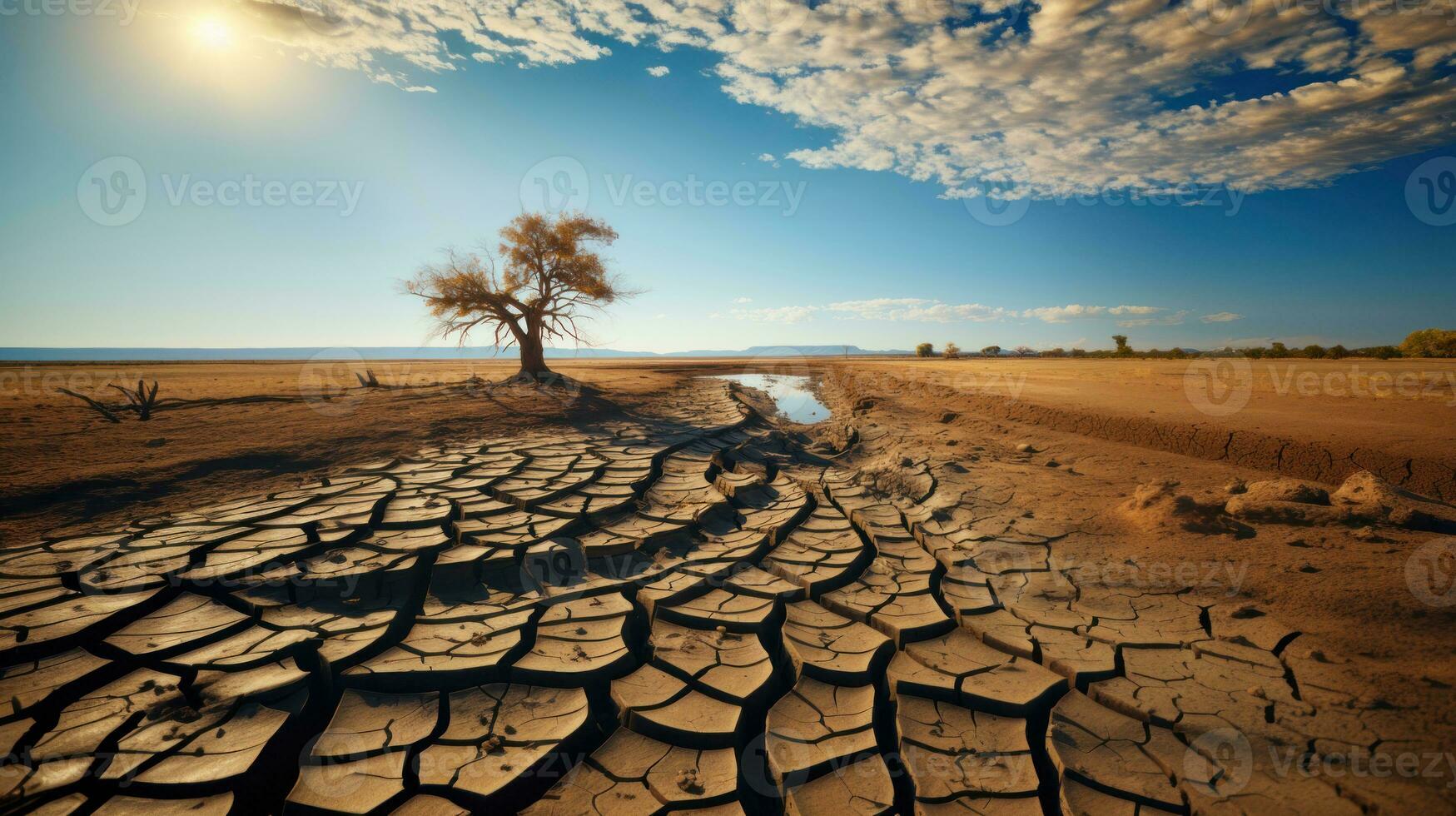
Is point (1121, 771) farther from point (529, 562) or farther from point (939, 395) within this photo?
point (939, 395)

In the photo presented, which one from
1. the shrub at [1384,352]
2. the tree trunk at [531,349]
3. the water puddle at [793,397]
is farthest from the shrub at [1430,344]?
the tree trunk at [531,349]

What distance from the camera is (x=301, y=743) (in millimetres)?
2014

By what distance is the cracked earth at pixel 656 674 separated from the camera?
174cm

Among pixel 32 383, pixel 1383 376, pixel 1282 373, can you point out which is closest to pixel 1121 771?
pixel 1383 376

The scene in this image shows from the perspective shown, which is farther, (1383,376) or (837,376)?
(837,376)

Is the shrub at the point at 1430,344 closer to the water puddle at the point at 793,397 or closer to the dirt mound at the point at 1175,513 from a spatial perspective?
the water puddle at the point at 793,397

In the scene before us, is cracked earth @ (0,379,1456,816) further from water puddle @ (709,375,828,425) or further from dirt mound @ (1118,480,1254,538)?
water puddle @ (709,375,828,425)

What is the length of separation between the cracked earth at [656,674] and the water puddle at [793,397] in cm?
740

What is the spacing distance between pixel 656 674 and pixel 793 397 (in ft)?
44.4

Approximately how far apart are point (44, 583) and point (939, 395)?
36.3 feet

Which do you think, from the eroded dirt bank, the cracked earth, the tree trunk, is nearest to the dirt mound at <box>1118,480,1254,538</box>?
the cracked earth

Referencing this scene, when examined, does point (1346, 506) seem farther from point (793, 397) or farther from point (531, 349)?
point (531, 349)

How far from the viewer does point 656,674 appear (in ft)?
7.78

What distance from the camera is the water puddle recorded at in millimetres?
11766
